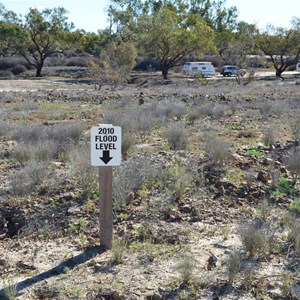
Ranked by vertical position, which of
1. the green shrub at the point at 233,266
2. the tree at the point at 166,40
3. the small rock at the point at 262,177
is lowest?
the green shrub at the point at 233,266

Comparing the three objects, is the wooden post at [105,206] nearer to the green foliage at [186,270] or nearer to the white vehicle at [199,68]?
the green foliage at [186,270]

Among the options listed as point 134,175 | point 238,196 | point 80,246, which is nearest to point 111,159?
point 80,246

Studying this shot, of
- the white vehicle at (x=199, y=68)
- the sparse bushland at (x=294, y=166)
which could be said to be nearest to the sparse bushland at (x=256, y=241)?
the sparse bushland at (x=294, y=166)

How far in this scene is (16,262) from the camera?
19.8 feet

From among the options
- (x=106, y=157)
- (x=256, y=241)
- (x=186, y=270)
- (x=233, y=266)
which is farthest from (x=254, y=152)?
(x=186, y=270)

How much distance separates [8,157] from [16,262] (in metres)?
5.57

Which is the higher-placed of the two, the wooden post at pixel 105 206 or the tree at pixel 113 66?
the tree at pixel 113 66

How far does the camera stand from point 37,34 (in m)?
60.4

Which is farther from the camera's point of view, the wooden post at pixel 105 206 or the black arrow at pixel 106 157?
the wooden post at pixel 105 206

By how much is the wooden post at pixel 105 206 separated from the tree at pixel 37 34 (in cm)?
5405

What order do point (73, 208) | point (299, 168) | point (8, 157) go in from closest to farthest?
point (73, 208) < point (299, 168) < point (8, 157)

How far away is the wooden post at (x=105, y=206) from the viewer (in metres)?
6.18

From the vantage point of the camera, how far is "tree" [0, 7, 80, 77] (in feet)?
194

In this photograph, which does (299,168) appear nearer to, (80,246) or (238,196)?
(238,196)
